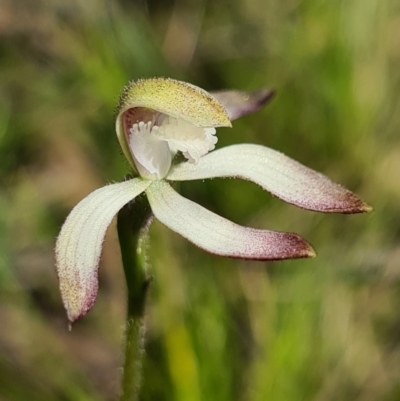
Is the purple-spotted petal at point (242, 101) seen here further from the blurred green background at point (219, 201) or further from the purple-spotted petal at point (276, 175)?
the blurred green background at point (219, 201)

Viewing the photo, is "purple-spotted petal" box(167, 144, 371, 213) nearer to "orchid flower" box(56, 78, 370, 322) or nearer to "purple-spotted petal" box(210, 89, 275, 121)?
"orchid flower" box(56, 78, 370, 322)

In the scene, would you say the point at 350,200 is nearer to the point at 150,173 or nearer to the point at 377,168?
the point at 150,173

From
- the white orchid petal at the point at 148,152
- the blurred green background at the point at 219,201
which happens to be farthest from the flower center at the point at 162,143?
the blurred green background at the point at 219,201

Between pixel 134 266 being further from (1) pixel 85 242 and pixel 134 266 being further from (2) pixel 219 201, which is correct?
(2) pixel 219 201

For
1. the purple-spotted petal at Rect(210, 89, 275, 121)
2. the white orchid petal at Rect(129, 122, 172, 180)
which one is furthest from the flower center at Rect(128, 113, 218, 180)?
the purple-spotted petal at Rect(210, 89, 275, 121)

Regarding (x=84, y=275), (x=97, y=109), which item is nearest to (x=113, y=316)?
(x=97, y=109)
